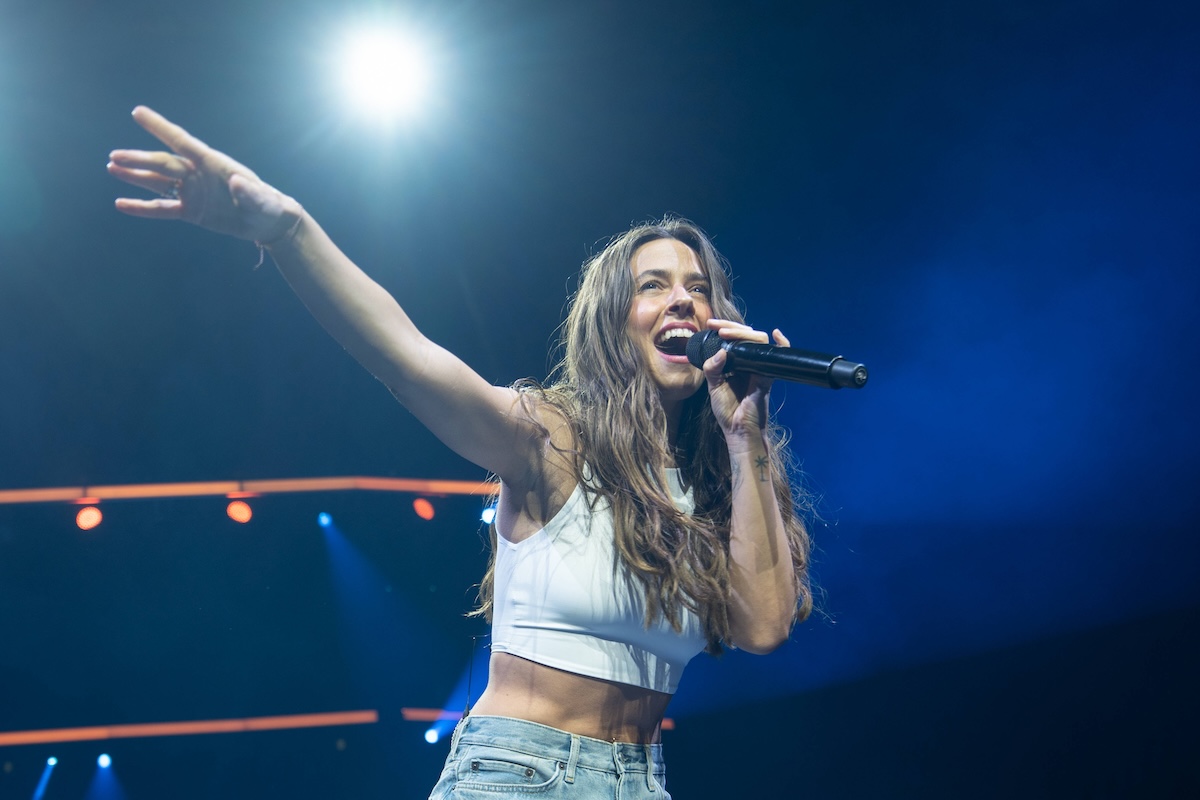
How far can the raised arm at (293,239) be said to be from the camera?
1.02 m

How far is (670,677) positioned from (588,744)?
0.72 feet

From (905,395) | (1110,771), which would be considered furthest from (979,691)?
(905,395)

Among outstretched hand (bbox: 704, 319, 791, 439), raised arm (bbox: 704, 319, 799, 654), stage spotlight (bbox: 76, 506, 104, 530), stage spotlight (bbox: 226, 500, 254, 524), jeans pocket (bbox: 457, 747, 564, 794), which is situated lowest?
jeans pocket (bbox: 457, 747, 564, 794)

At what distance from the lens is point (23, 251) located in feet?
12.0

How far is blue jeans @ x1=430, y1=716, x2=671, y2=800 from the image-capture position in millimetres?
1151

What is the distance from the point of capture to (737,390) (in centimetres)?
146

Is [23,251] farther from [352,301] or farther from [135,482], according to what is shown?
[352,301]

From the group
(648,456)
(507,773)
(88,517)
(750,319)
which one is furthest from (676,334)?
(88,517)

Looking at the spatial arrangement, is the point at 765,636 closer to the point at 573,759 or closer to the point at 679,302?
the point at 573,759

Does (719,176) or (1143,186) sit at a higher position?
(719,176)

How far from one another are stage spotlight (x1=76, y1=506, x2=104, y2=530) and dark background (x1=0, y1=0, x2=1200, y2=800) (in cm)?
6

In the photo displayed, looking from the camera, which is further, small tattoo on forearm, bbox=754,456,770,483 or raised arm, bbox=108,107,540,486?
small tattoo on forearm, bbox=754,456,770,483

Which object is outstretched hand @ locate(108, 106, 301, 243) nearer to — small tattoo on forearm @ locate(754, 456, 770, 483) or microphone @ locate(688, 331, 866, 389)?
microphone @ locate(688, 331, 866, 389)

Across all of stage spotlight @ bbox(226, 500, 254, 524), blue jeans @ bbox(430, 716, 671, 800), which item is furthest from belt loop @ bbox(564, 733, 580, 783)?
stage spotlight @ bbox(226, 500, 254, 524)
